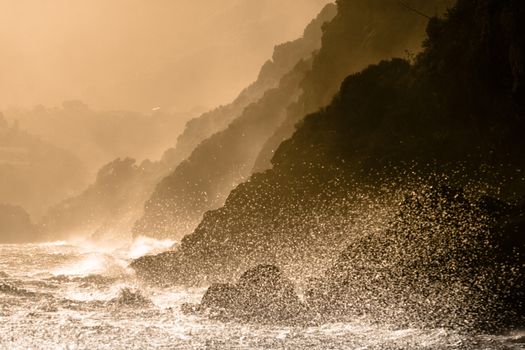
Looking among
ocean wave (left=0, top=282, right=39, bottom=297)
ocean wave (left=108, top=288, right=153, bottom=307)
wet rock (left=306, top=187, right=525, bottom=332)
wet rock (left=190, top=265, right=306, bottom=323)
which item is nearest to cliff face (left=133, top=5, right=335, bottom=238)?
ocean wave (left=0, top=282, right=39, bottom=297)

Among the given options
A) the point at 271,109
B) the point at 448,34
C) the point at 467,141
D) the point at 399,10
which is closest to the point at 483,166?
the point at 467,141

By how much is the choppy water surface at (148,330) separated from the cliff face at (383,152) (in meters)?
9.14

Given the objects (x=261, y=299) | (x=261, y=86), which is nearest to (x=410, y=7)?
(x=261, y=299)

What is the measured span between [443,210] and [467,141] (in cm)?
709

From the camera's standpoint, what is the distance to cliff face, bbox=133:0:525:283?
41.6 metres

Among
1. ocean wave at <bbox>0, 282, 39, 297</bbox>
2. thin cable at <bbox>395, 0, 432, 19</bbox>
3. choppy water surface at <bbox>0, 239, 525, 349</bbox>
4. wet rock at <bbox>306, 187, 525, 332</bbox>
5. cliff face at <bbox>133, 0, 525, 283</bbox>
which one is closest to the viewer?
wet rock at <bbox>306, 187, 525, 332</bbox>

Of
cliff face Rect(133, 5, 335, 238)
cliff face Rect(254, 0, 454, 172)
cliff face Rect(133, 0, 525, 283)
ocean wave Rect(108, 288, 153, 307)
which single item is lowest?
ocean wave Rect(108, 288, 153, 307)

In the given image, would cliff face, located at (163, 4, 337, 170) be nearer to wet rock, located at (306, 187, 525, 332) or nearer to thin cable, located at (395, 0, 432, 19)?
thin cable, located at (395, 0, 432, 19)

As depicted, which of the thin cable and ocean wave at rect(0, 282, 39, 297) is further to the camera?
ocean wave at rect(0, 282, 39, 297)

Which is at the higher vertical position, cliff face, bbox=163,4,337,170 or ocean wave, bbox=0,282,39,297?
cliff face, bbox=163,4,337,170

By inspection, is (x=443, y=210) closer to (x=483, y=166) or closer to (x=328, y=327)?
(x=483, y=166)

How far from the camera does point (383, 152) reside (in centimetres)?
5009

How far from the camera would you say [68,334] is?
4509 cm

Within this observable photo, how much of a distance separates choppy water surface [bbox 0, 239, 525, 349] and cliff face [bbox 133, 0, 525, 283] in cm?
914
